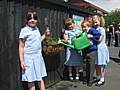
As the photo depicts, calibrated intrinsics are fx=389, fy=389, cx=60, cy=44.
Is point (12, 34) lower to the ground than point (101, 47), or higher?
higher

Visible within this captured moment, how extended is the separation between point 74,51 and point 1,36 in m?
3.61

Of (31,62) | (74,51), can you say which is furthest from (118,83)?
(31,62)

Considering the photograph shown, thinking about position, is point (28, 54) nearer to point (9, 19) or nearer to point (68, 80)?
point (9, 19)

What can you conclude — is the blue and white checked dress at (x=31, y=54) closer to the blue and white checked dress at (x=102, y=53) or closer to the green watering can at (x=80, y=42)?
the green watering can at (x=80, y=42)

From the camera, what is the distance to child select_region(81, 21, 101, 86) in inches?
389

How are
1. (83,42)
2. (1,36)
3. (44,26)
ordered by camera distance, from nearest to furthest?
1. (1,36)
2. (44,26)
3. (83,42)

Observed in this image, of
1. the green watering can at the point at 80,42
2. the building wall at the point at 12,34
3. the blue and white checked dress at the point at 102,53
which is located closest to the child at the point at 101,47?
the blue and white checked dress at the point at 102,53

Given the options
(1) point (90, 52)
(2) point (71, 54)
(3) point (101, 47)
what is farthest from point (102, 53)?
(2) point (71, 54)

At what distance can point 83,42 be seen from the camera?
32.4 ft

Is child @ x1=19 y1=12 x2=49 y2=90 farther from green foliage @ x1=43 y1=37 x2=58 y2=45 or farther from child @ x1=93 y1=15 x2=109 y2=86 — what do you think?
child @ x1=93 y1=15 x2=109 y2=86

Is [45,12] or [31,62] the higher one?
[45,12]

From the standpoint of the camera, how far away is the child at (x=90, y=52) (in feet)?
32.4

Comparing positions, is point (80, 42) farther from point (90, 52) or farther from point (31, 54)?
point (31, 54)

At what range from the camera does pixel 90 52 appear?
1009cm
